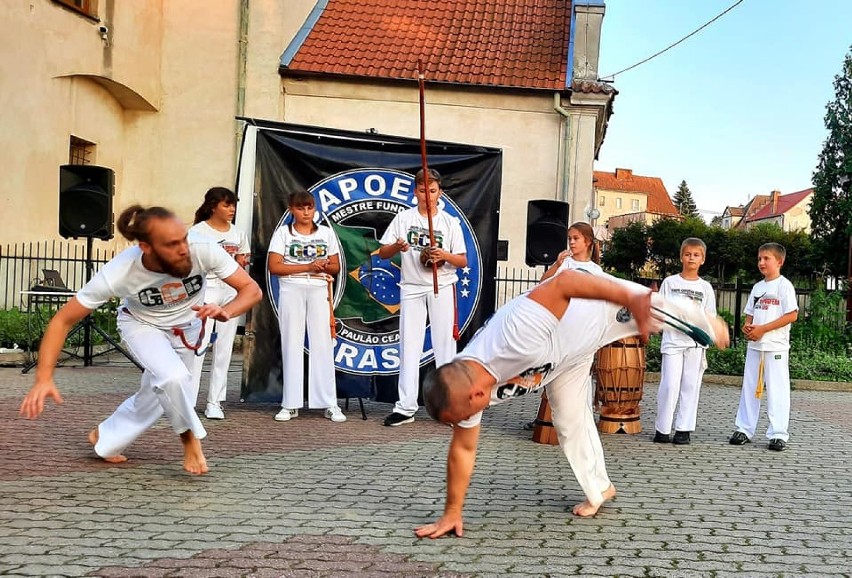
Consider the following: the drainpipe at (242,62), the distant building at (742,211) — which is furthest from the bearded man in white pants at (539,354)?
the distant building at (742,211)

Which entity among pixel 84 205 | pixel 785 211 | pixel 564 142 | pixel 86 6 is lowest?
pixel 84 205

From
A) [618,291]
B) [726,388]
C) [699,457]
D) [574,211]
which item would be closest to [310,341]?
[699,457]

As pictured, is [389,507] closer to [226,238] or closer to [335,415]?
[335,415]

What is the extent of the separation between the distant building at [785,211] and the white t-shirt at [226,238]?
330 ft

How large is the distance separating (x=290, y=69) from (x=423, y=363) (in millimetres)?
12707

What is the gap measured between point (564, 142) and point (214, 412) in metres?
13.4

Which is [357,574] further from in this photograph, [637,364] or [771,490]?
[637,364]

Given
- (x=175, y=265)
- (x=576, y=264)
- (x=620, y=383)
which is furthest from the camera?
(x=620, y=383)

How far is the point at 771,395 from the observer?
8.11 meters

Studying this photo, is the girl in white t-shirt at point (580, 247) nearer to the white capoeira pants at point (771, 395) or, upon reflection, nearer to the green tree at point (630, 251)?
the white capoeira pants at point (771, 395)

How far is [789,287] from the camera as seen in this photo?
8102 millimetres

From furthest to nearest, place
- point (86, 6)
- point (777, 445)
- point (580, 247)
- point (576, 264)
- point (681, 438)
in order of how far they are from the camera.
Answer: point (86, 6) < point (681, 438) < point (777, 445) < point (580, 247) < point (576, 264)

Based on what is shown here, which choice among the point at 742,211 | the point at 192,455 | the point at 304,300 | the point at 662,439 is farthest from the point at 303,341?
the point at 742,211

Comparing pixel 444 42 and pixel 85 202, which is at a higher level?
pixel 444 42
